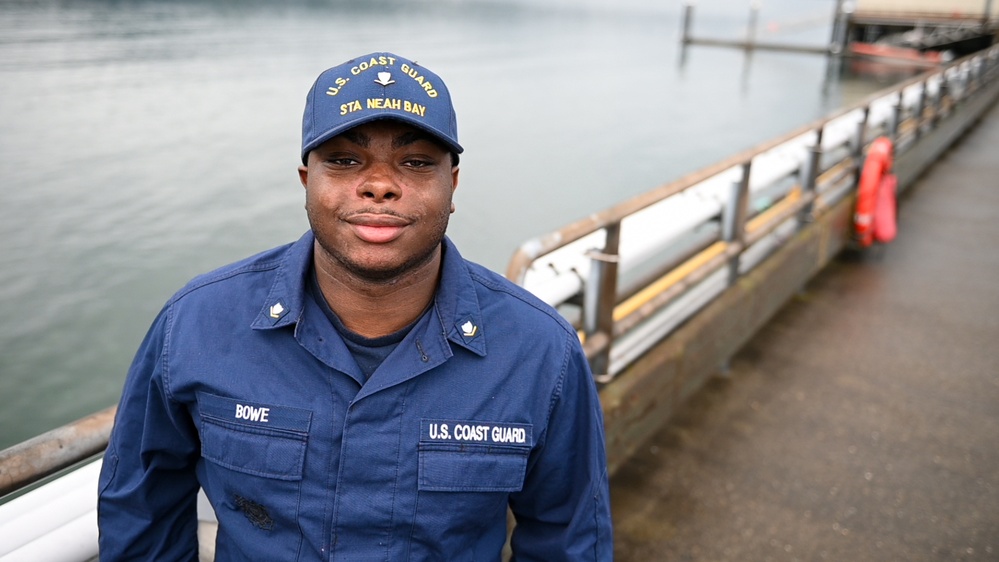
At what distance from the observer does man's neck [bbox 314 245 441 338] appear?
1.75 metres

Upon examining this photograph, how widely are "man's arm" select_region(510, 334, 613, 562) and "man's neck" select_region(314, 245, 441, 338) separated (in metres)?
0.35

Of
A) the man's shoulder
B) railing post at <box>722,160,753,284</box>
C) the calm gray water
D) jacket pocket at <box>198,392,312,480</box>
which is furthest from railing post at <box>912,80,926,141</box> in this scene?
jacket pocket at <box>198,392,312,480</box>

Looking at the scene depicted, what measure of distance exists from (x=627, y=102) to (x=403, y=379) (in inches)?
1156

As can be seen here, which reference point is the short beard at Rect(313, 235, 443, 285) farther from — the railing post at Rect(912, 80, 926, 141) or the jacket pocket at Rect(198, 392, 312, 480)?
the railing post at Rect(912, 80, 926, 141)

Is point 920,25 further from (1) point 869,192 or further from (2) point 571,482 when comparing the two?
(2) point 571,482

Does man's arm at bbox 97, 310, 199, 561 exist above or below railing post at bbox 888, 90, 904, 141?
above

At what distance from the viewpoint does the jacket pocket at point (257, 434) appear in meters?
1.67

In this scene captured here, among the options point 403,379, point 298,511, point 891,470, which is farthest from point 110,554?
point 891,470

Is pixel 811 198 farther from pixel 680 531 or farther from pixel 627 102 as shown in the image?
pixel 627 102

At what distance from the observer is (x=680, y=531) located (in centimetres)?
331

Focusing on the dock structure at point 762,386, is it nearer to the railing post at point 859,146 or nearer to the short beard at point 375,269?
the railing post at point 859,146

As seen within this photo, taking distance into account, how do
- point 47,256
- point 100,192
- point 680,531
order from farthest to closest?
point 100,192 < point 47,256 < point 680,531

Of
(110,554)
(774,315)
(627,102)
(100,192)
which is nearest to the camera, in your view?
(110,554)

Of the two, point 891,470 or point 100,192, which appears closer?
point 891,470
